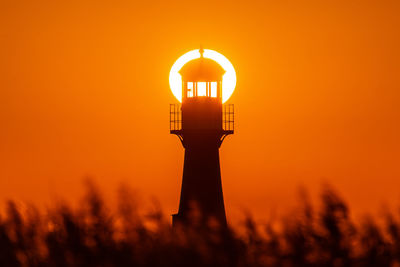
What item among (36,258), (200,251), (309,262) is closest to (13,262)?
(36,258)

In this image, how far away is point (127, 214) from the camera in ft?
52.6

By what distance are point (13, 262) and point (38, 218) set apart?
3.10ft

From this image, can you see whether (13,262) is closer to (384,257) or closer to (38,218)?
(38,218)

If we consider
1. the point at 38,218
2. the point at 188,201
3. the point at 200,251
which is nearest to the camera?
the point at 200,251

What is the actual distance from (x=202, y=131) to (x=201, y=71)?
190 centimetres

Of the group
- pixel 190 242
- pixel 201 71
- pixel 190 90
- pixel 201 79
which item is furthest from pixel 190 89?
pixel 190 242

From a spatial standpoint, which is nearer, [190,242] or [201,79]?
[190,242]

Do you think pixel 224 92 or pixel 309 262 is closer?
pixel 309 262

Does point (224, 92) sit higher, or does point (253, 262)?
point (224, 92)

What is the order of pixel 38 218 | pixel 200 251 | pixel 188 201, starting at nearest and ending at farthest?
pixel 200 251 < pixel 38 218 < pixel 188 201

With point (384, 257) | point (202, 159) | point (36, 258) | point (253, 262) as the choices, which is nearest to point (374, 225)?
point (384, 257)

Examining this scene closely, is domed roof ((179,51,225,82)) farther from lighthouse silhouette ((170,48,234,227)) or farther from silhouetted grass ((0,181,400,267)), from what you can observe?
silhouetted grass ((0,181,400,267))

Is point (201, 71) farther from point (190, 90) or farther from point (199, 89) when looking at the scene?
point (190, 90)

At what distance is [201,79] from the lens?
103 feet
